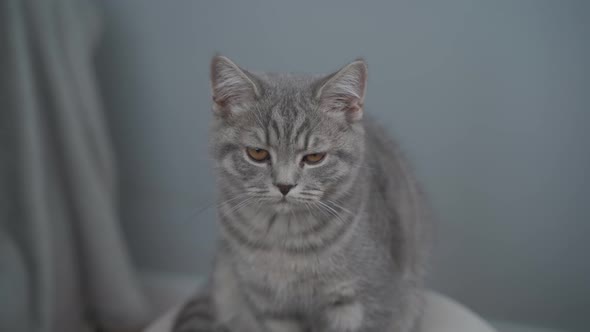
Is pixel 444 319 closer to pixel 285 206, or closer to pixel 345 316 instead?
pixel 345 316

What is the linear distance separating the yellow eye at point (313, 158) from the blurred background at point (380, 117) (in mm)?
540

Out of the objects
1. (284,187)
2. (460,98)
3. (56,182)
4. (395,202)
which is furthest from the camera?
(56,182)

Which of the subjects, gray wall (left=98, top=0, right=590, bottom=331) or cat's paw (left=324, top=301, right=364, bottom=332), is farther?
gray wall (left=98, top=0, right=590, bottom=331)

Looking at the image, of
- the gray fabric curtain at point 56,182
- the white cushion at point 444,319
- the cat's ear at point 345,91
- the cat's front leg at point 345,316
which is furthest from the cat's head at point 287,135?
the gray fabric curtain at point 56,182

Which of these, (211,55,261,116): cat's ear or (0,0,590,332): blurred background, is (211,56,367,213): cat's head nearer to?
(211,55,261,116): cat's ear

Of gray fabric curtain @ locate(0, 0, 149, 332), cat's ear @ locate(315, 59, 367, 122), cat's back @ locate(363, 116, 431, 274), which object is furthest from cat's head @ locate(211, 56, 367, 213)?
gray fabric curtain @ locate(0, 0, 149, 332)

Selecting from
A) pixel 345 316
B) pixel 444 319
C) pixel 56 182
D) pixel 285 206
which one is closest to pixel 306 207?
pixel 285 206

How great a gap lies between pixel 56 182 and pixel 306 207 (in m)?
0.90

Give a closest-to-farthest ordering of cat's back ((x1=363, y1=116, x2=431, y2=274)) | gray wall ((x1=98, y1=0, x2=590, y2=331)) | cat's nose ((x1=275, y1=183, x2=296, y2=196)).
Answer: cat's nose ((x1=275, y1=183, x2=296, y2=196)), cat's back ((x1=363, y1=116, x2=431, y2=274)), gray wall ((x1=98, y1=0, x2=590, y2=331))

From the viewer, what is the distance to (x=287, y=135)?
995 millimetres

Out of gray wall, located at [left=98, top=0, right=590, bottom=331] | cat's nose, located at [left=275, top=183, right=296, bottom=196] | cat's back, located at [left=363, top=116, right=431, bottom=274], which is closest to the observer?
cat's nose, located at [left=275, top=183, right=296, bottom=196]

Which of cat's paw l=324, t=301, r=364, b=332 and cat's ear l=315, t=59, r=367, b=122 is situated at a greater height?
cat's ear l=315, t=59, r=367, b=122

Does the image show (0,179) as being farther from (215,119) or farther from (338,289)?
(338,289)

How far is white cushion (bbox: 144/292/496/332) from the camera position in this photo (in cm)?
120
